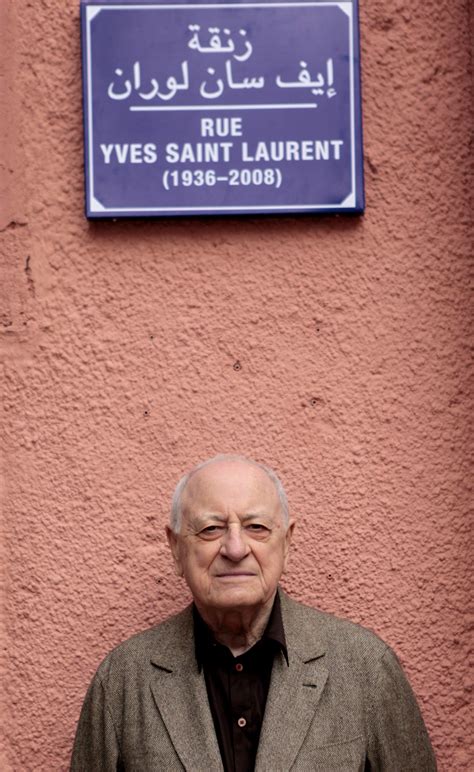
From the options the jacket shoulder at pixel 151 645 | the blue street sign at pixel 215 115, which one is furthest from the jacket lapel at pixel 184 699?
the blue street sign at pixel 215 115

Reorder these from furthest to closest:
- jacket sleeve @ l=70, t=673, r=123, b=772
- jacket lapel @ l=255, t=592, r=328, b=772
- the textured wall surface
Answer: the textured wall surface < jacket sleeve @ l=70, t=673, r=123, b=772 < jacket lapel @ l=255, t=592, r=328, b=772

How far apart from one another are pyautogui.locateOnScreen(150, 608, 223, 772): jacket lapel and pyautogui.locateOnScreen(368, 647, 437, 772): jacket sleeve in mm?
351

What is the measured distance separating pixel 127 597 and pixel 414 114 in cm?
138

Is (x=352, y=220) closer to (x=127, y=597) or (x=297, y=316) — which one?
(x=297, y=316)

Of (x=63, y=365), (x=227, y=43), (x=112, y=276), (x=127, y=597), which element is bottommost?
(x=127, y=597)

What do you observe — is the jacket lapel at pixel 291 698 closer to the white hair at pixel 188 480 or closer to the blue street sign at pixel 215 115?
the white hair at pixel 188 480

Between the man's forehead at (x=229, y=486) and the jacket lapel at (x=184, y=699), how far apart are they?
0.30 m

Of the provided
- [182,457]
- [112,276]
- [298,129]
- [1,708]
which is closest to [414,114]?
[298,129]

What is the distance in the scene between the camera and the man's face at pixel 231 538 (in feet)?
7.52

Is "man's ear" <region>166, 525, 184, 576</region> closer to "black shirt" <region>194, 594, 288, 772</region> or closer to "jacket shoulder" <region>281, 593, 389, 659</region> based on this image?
"black shirt" <region>194, 594, 288, 772</region>

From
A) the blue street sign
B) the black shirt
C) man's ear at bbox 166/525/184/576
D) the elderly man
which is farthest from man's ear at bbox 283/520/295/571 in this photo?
the blue street sign

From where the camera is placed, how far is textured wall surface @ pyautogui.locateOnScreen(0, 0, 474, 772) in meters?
2.63

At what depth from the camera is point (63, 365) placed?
8.75ft

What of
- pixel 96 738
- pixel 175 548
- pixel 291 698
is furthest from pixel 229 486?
pixel 96 738
